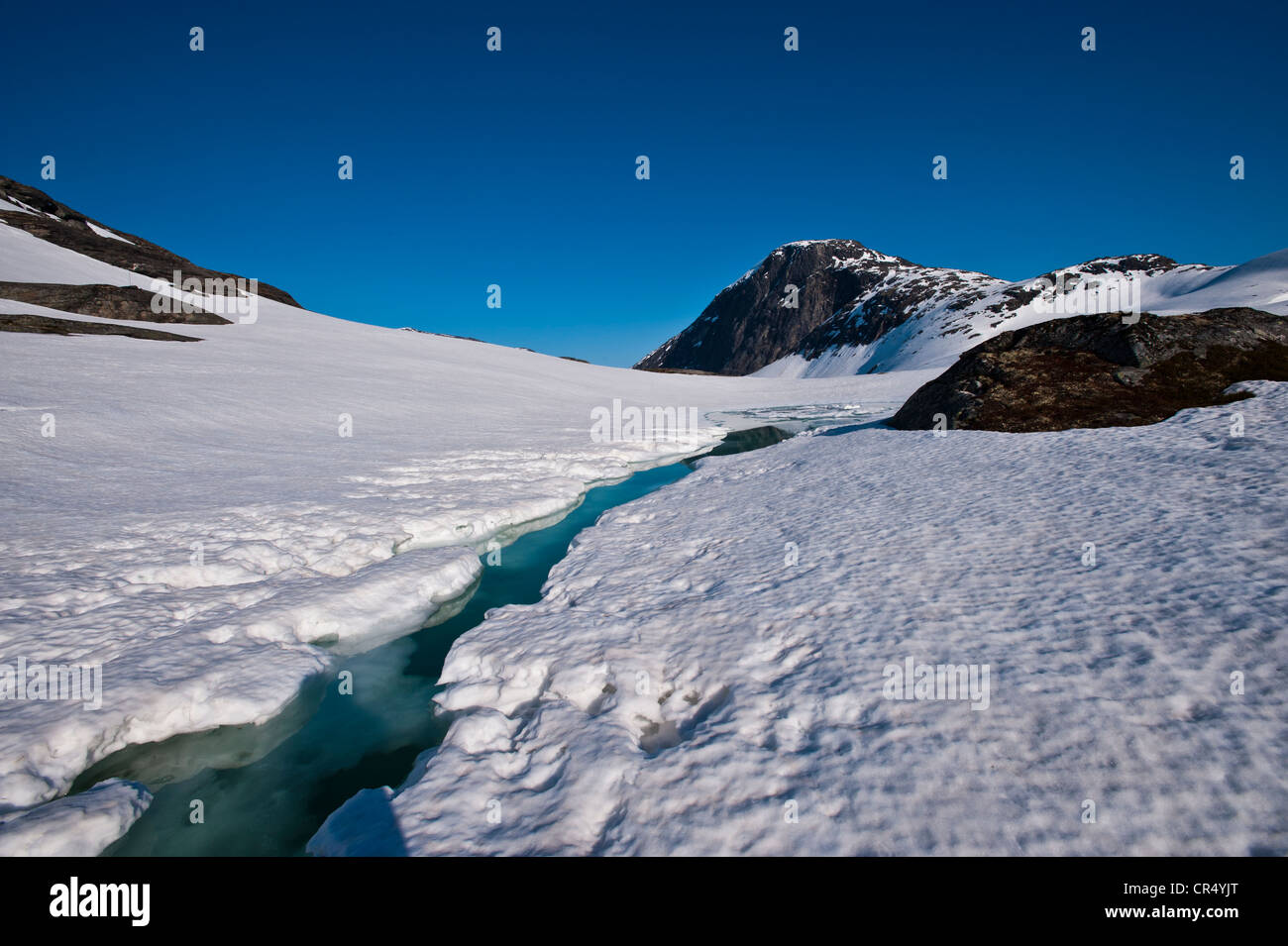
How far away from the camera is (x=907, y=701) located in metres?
4.38

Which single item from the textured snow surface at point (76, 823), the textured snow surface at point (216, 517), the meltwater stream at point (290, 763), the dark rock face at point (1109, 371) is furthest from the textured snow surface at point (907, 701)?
the dark rock face at point (1109, 371)

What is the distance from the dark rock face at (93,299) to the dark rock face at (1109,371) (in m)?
42.8

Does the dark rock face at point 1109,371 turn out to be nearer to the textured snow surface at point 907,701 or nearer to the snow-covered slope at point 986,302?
the textured snow surface at point 907,701

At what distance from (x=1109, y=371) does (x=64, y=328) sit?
139 ft

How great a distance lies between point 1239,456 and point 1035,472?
102 inches

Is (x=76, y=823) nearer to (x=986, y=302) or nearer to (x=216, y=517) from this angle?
(x=216, y=517)

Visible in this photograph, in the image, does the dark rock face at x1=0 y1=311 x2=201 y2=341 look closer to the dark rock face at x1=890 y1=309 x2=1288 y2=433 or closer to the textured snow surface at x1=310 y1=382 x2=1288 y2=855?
the textured snow surface at x1=310 y1=382 x2=1288 y2=855

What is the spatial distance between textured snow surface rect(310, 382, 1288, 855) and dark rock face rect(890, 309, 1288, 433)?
4.88m

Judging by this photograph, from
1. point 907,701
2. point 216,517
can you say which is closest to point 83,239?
point 216,517

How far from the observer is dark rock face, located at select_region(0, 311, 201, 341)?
22.5 meters

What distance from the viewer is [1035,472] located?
9.36 m

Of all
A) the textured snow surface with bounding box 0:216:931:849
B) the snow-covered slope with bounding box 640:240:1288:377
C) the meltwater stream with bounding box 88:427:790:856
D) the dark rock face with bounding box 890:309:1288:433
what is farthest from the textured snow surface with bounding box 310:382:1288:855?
the snow-covered slope with bounding box 640:240:1288:377

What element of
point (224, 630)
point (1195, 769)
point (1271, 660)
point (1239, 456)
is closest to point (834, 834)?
Answer: point (1195, 769)
